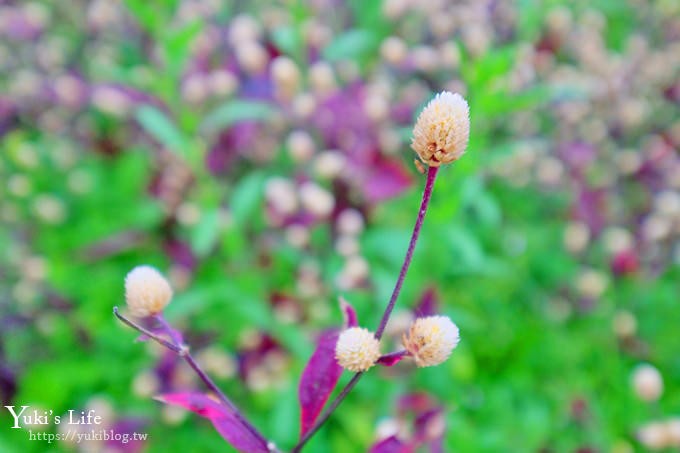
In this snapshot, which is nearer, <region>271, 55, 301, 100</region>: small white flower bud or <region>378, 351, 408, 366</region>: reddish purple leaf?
<region>378, 351, 408, 366</region>: reddish purple leaf

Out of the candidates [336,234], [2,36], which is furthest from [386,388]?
[2,36]

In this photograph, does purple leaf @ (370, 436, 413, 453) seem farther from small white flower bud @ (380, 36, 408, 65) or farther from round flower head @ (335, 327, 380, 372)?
small white flower bud @ (380, 36, 408, 65)

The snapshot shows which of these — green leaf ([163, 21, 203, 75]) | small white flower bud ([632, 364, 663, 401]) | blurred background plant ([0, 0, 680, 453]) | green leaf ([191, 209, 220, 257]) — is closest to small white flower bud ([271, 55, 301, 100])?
blurred background plant ([0, 0, 680, 453])

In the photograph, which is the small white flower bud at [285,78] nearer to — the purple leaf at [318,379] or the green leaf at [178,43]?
the green leaf at [178,43]

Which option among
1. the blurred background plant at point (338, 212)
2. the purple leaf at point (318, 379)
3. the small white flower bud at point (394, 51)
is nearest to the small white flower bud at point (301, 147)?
the blurred background plant at point (338, 212)

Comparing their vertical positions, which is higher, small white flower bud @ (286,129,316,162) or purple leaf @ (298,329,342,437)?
small white flower bud @ (286,129,316,162)

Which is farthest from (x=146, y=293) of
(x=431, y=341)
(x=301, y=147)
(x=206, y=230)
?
(x=301, y=147)

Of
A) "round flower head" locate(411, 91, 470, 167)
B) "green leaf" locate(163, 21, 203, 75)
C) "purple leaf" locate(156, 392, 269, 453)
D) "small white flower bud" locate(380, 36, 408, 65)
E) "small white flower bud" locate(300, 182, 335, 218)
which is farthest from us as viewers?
"small white flower bud" locate(380, 36, 408, 65)
